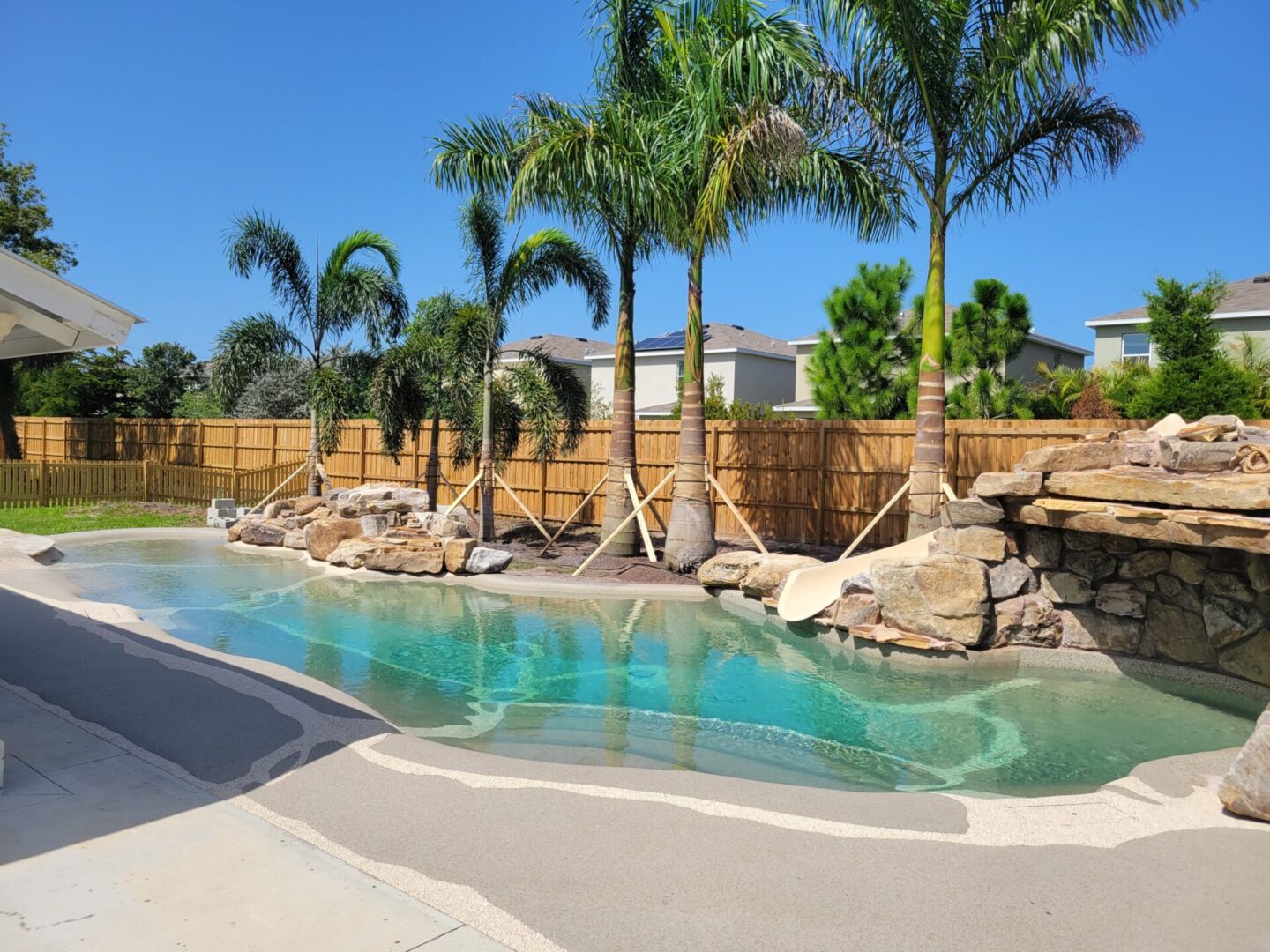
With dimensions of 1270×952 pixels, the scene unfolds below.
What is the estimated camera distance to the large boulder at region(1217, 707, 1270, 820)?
4449 mm

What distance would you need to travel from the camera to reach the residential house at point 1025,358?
28.4 metres

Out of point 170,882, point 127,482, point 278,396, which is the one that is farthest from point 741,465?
point 278,396

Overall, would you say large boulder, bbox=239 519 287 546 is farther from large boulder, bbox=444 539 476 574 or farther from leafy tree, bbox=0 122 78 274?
leafy tree, bbox=0 122 78 274

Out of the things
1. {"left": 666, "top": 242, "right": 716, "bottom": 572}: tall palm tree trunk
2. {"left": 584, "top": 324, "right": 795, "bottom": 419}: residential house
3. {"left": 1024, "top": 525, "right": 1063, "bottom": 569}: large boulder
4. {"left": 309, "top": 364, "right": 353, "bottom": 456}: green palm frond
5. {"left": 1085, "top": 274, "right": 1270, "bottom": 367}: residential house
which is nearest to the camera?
{"left": 1024, "top": 525, "right": 1063, "bottom": 569}: large boulder

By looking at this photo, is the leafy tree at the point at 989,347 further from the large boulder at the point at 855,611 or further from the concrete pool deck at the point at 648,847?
the concrete pool deck at the point at 648,847

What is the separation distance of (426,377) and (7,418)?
17.0m

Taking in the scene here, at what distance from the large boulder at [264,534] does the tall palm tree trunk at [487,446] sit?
339cm

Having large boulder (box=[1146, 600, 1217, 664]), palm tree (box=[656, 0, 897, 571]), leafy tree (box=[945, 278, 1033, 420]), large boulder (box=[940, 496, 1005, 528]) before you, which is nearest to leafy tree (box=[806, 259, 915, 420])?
leafy tree (box=[945, 278, 1033, 420])

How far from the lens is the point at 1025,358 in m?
28.5

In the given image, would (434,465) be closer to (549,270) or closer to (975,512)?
(549,270)

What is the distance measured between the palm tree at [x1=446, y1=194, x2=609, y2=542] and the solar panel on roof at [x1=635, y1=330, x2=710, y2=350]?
17891 mm

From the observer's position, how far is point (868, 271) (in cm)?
2138

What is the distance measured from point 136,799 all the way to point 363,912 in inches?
60.6

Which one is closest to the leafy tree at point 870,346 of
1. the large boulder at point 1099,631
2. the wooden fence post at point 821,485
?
the wooden fence post at point 821,485
